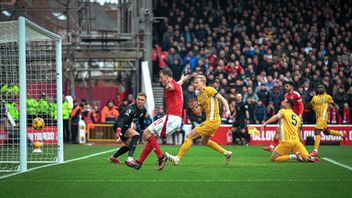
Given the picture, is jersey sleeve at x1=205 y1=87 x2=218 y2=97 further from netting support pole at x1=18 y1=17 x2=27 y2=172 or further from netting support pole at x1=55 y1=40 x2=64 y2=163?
netting support pole at x1=18 y1=17 x2=27 y2=172

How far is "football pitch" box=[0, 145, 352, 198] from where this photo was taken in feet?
32.8

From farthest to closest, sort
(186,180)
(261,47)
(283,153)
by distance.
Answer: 1. (261,47)
2. (283,153)
3. (186,180)

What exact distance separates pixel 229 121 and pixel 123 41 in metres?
7.69

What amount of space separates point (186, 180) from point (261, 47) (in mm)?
21969

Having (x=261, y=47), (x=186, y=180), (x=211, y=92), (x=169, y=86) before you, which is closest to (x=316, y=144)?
(x=211, y=92)

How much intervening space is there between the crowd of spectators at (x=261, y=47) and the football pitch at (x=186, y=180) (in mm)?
13451

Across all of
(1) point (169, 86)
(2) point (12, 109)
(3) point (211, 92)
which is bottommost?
(2) point (12, 109)

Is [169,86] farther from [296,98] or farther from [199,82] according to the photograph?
[296,98]

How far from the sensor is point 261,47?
1298 inches

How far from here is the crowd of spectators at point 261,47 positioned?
29031 mm

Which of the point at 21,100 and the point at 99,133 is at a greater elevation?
the point at 21,100

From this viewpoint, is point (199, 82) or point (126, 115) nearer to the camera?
point (199, 82)

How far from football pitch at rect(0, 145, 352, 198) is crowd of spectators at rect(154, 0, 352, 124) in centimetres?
1345

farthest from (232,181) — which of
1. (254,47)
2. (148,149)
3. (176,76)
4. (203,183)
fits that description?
(254,47)
